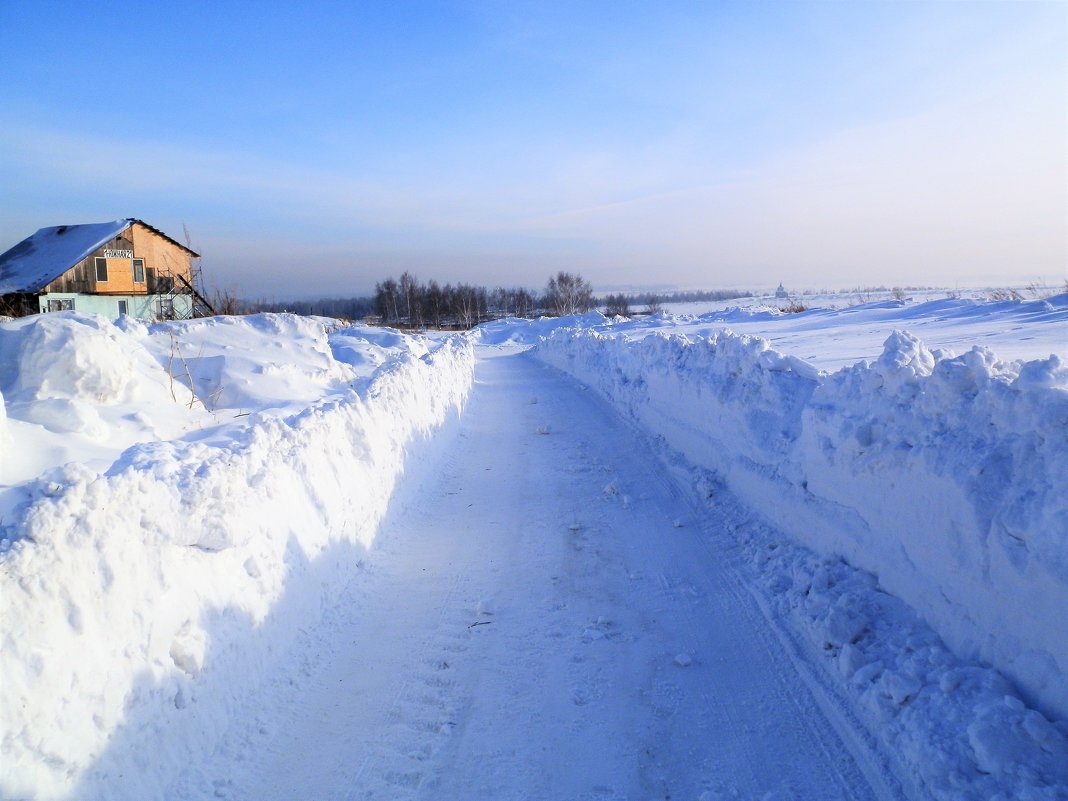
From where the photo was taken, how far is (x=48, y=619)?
113 inches

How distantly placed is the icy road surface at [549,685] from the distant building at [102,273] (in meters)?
31.8

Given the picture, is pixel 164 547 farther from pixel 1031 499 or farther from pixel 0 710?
pixel 1031 499

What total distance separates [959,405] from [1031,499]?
1.06 meters

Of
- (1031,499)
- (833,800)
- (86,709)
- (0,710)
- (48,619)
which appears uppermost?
Answer: (1031,499)

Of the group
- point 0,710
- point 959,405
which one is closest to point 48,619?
point 0,710

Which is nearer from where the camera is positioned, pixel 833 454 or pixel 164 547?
pixel 164 547

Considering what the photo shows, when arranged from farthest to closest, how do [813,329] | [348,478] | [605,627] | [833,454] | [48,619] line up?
[813,329] < [348,478] < [833,454] < [605,627] < [48,619]

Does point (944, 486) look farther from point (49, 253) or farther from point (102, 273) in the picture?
point (49, 253)

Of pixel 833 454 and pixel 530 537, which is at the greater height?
pixel 833 454

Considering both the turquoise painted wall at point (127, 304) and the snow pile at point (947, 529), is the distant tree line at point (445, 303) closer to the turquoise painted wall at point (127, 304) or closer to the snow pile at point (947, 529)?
the turquoise painted wall at point (127, 304)

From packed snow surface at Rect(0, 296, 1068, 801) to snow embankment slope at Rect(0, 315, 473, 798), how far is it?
0.02 meters

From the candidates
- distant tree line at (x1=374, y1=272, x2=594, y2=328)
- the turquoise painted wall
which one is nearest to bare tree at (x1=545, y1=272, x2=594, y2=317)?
distant tree line at (x1=374, y1=272, x2=594, y2=328)

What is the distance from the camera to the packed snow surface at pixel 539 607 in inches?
120

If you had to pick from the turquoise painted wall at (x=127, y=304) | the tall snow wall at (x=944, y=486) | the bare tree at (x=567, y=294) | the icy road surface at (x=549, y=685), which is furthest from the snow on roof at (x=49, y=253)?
the bare tree at (x=567, y=294)
